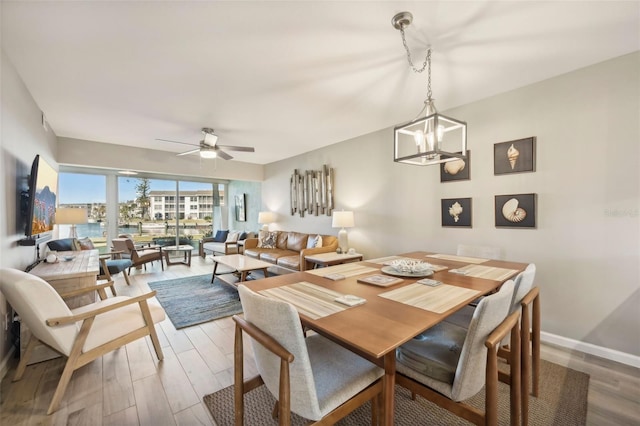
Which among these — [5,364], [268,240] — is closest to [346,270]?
[5,364]

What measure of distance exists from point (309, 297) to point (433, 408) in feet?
3.83

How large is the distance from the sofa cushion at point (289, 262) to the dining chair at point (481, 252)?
8.00ft

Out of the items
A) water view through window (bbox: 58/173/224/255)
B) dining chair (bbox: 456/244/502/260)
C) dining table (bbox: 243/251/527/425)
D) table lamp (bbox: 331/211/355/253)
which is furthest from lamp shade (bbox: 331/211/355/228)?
water view through window (bbox: 58/173/224/255)

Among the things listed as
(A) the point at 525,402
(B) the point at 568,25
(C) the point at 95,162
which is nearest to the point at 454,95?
(B) the point at 568,25

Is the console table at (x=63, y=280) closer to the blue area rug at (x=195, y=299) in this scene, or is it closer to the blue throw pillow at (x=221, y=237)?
the blue area rug at (x=195, y=299)

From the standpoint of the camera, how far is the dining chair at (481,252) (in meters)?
2.65

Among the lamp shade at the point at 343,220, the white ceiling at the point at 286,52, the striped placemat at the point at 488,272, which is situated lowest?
the striped placemat at the point at 488,272

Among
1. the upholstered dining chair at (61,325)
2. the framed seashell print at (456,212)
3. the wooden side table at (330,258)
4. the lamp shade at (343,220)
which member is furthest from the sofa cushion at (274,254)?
the upholstered dining chair at (61,325)

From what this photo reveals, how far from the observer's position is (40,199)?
2.68 meters

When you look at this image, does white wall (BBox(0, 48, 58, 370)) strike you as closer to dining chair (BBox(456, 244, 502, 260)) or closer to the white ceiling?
the white ceiling

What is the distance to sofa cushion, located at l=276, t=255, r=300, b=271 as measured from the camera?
14.4ft

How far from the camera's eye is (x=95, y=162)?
15.3 ft

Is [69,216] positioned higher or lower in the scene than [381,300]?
higher

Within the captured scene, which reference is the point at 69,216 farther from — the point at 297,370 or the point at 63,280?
the point at 297,370
